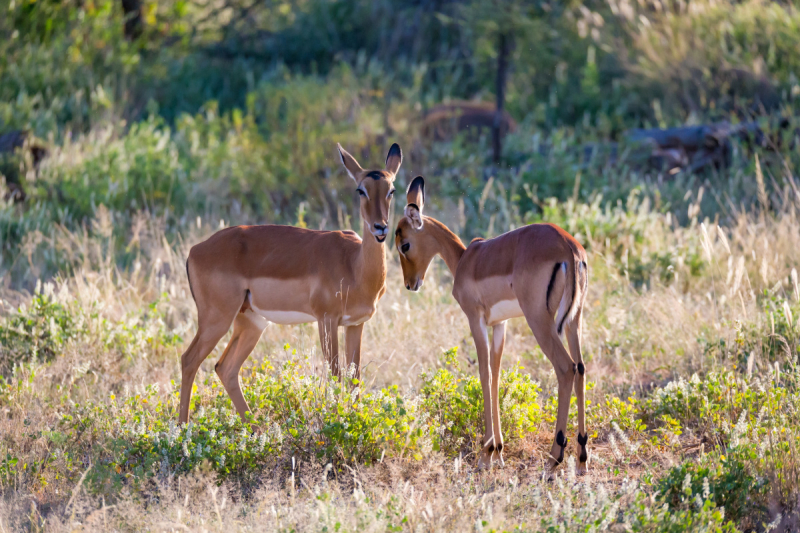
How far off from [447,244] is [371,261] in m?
0.52

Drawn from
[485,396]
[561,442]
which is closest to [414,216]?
[485,396]

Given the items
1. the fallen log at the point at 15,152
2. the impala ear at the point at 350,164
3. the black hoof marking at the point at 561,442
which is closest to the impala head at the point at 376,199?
the impala ear at the point at 350,164

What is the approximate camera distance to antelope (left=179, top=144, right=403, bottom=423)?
5.52 metres

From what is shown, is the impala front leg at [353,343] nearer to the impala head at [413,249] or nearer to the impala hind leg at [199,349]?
the impala head at [413,249]

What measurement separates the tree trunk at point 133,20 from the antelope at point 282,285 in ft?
49.3

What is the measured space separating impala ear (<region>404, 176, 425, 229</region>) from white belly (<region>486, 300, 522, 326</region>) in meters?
0.72

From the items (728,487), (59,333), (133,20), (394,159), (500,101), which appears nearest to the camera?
(728,487)

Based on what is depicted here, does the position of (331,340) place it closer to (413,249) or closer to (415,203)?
(413,249)

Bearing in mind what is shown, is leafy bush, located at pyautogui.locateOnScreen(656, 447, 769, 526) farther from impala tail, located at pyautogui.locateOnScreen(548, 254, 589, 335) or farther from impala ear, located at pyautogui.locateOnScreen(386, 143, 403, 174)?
impala ear, located at pyautogui.locateOnScreen(386, 143, 403, 174)

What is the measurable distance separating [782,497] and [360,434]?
2220 mm

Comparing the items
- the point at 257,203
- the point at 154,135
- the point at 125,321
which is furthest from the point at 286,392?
the point at 154,135

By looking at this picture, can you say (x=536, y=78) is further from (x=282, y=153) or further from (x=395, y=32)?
(x=282, y=153)

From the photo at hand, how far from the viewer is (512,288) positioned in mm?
4734

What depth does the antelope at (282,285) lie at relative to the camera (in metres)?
5.52
